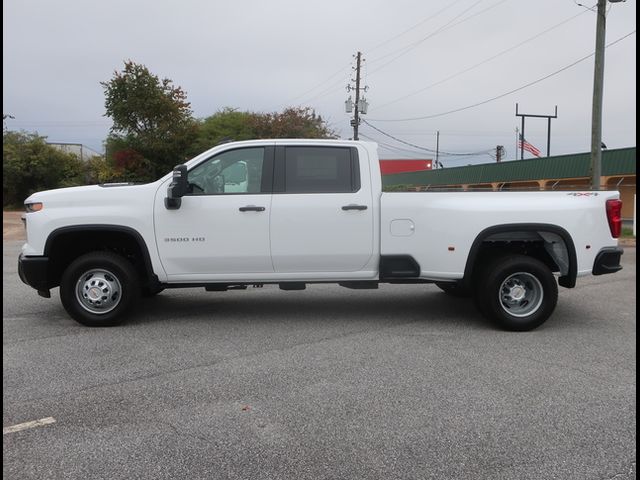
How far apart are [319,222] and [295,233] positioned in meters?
0.29

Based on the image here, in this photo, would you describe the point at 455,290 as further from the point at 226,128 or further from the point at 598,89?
the point at 226,128

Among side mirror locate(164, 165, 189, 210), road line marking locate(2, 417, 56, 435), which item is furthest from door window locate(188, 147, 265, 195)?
road line marking locate(2, 417, 56, 435)

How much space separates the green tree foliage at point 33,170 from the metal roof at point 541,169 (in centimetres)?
2097

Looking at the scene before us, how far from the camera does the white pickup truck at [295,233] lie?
5.95m

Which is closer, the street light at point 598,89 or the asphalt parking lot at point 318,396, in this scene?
the asphalt parking lot at point 318,396

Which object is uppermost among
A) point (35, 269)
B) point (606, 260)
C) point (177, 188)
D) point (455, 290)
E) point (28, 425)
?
point (177, 188)

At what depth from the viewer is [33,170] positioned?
34.4 metres

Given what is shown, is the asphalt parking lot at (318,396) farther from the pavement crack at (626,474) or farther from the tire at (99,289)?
the tire at (99,289)

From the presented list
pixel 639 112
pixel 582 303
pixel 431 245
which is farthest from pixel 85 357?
pixel 582 303

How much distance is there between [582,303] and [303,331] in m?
4.14

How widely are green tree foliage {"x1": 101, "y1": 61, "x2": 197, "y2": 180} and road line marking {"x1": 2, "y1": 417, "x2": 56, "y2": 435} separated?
29.8 meters

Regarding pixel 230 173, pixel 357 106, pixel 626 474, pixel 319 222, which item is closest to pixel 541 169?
pixel 357 106

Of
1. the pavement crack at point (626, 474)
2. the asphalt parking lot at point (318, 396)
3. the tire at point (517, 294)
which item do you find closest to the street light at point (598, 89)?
the asphalt parking lot at point (318, 396)

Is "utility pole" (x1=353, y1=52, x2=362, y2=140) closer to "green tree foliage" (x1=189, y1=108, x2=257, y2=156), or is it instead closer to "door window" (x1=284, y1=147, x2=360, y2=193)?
"green tree foliage" (x1=189, y1=108, x2=257, y2=156)
